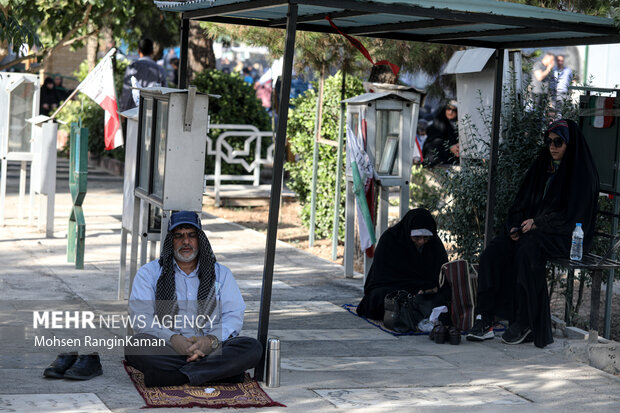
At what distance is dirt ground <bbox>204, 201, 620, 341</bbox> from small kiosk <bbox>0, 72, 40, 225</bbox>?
122 inches

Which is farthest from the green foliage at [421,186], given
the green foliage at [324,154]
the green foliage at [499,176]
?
the green foliage at [499,176]

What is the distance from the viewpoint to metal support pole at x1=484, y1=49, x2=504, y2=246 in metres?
7.69

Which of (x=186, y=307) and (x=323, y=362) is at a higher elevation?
(x=186, y=307)

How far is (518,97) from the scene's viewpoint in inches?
311

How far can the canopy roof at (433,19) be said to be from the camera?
552 centimetres

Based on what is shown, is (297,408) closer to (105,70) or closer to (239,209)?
(105,70)

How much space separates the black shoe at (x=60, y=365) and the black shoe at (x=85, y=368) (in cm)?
4

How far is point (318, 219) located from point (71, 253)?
3.32m

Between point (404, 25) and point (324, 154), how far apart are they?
4.45 m

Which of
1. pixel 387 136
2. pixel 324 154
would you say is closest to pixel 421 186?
pixel 324 154

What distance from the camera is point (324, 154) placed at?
11.2m

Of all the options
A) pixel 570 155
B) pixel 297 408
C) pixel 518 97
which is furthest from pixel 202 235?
pixel 518 97

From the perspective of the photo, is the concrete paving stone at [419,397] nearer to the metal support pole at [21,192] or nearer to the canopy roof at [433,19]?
the canopy roof at [433,19]

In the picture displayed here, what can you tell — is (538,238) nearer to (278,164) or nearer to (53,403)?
(278,164)
